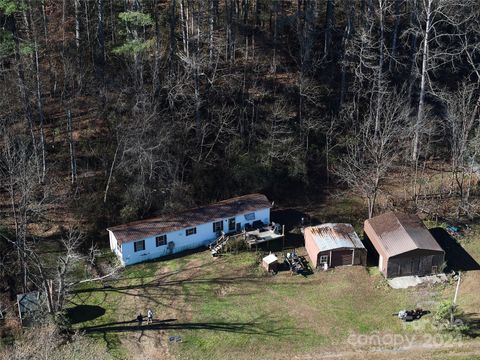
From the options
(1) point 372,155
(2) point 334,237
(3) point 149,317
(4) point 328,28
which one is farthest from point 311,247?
(4) point 328,28

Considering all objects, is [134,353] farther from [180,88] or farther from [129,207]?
[180,88]

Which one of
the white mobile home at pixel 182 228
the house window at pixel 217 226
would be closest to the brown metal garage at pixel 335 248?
the white mobile home at pixel 182 228

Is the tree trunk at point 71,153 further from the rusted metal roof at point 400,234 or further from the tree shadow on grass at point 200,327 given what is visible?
the rusted metal roof at point 400,234

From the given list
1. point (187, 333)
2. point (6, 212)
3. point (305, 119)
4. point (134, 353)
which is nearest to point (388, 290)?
point (187, 333)

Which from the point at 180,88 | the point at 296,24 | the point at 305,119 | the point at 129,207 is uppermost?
the point at 296,24

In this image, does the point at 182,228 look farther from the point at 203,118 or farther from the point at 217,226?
the point at 203,118
